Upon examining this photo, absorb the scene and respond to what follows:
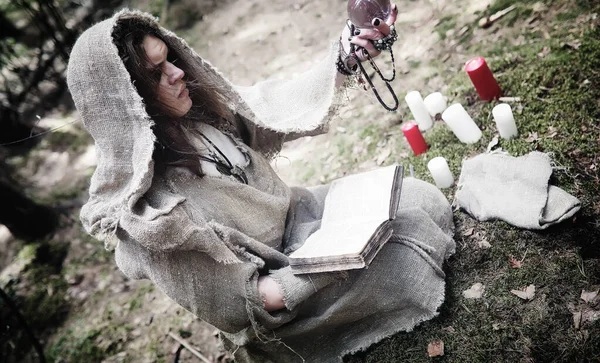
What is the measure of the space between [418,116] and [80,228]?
14.7ft

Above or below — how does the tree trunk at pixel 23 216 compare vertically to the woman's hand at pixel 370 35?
below

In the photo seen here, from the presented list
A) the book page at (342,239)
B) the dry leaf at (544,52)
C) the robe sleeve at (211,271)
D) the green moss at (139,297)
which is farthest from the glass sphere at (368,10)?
the green moss at (139,297)

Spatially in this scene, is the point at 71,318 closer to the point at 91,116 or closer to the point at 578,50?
the point at 91,116

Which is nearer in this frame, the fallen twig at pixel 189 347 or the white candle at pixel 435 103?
the fallen twig at pixel 189 347

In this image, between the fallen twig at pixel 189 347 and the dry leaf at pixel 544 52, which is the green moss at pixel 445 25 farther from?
the fallen twig at pixel 189 347

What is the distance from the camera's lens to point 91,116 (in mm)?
2023

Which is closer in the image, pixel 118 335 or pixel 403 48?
pixel 118 335

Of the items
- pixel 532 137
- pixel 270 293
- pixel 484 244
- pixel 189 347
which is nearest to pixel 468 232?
pixel 484 244

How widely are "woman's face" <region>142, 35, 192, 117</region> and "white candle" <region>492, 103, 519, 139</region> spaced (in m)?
2.22

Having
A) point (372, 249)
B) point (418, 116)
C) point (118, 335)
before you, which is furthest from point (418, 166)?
point (118, 335)

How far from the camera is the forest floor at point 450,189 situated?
2.40 meters

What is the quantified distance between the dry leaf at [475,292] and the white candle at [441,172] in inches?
35.0

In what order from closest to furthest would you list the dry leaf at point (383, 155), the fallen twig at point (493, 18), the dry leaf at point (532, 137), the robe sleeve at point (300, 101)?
the robe sleeve at point (300, 101) → the dry leaf at point (532, 137) → the dry leaf at point (383, 155) → the fallen twig at point (493, 18)

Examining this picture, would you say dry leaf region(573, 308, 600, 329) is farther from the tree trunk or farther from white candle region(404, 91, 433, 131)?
the tree trunk
